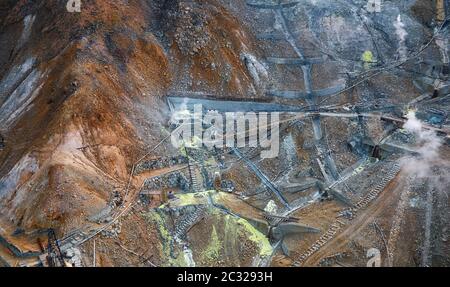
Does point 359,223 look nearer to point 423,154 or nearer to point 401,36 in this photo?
point 423,154

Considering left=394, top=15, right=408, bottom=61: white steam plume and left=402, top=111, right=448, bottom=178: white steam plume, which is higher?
left=394, top=15, right=408, bottom=61: white steam plume

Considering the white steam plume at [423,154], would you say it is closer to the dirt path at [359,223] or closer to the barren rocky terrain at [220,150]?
the barren rocky terrain at [220,150]

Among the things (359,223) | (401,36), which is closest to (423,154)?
(359,223)

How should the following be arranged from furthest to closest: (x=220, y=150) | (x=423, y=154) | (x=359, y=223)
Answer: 1. (x=220, y=150)
2. (x=423, y=154)
3. (x=359, y=223)

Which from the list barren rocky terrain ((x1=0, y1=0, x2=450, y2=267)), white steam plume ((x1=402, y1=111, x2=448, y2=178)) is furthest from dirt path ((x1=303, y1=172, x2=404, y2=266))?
white steam plume ((x1=402, y1=111, x2=448, y2=178))

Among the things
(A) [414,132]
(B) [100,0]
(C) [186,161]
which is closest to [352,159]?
(A) [414,132]

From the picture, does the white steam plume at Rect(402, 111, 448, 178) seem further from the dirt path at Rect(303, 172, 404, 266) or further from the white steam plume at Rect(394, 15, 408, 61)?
the white steam plume at Rect(394, 15, 408, 61)

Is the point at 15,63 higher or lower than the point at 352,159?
higher

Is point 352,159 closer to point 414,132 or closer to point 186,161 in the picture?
point 414,132
